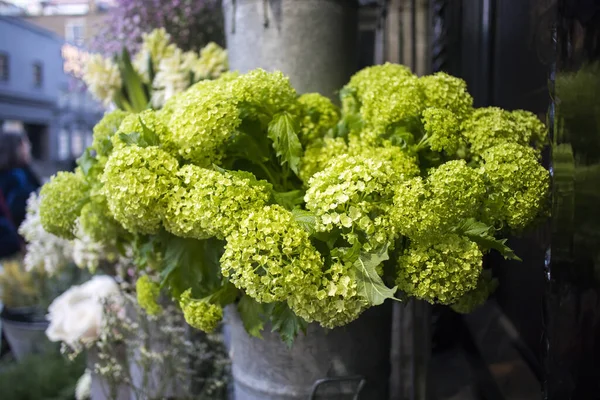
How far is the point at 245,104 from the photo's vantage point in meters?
0.97

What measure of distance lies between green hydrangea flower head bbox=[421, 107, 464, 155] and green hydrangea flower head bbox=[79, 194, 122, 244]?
25.3 inches

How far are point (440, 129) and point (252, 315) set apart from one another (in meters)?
0.45

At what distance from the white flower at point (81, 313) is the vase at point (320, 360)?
2.08 feet

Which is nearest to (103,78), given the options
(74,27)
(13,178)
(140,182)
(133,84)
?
(133,84)

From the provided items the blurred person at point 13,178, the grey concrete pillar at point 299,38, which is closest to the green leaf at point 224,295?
the grey concrete pillar at point 299,38

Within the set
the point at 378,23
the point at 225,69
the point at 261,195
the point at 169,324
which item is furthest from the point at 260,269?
the point at 378,23

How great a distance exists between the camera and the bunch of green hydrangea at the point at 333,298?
29.8 inches

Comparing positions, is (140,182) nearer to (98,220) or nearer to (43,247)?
(98,220)

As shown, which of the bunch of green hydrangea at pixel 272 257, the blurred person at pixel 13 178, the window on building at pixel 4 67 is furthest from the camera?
the window on building at pixel 4 67

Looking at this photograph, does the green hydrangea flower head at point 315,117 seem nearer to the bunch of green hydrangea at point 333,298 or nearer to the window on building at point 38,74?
the bunch of green hydrangea at point 333,298

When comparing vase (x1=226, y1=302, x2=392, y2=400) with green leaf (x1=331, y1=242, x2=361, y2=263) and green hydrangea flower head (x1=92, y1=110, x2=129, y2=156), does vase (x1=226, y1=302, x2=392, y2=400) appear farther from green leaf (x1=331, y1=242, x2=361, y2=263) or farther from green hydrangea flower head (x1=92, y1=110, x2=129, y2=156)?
green hydrangea flower head (x1=92, y1=110, x2=129, y2=156)

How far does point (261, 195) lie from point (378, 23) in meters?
1.30

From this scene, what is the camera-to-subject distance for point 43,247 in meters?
1.85

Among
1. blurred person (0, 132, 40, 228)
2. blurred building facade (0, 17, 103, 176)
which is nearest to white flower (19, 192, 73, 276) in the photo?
blurred person (0, 132, 40, 228)
